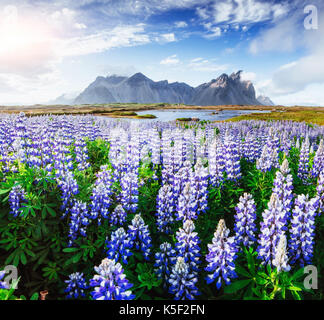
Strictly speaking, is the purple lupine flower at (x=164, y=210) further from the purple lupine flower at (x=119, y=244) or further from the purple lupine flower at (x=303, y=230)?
the purple lupine flower at (x=303, y=230)

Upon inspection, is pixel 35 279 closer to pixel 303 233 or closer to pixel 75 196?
pixel 75 196

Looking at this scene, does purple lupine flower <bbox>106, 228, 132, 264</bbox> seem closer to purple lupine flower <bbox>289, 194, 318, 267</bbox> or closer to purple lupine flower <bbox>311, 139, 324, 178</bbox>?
purple lupine flower <bbox>289, 194, 318, 267</bbox>

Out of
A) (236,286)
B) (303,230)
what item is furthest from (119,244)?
(303,230)

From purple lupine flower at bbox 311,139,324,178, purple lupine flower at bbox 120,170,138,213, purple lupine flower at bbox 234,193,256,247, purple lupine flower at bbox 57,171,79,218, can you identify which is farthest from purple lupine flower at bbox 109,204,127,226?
purple lupine flower at bbox 311,139,324,178

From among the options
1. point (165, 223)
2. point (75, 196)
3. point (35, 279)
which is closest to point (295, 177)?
point (165, 223)

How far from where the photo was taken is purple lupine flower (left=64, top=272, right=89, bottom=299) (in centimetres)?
338

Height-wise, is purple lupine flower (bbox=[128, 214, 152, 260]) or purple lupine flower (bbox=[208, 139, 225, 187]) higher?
purple lupine flower (bbox=[208, 139, 225, 187])

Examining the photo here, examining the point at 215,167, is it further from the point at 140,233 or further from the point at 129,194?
A: the point at 140,233

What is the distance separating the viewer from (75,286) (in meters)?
3.49

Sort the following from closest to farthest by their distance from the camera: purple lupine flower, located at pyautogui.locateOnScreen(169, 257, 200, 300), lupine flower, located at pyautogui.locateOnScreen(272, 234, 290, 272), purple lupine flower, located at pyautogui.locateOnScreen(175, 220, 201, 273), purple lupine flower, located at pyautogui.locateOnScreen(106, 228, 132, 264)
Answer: lupine flower, located at pyautogui.locateOnScreen(272, 234, 290, 272)
purple lupine flower, located at pyautogui.locateOnScreen(169, 257, 200, 300)
purple lupine flower, located at pyautogui.locateOnScreen(175, 220, 201, 273)
purple lupine flower, located at pyautogui.locateOnScreen(106, 228, 132, 264)

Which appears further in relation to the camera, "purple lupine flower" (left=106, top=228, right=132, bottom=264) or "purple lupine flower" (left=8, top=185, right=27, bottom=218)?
"purple lupine flower" (left=8, top=185, right=27, bottom=218)

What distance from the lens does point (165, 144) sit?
6.89m

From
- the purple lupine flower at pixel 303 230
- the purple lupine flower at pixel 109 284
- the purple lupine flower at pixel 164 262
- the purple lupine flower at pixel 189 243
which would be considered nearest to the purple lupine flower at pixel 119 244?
the purple lupine flower at pixel 164 262

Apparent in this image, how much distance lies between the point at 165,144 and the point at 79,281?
4471mm
